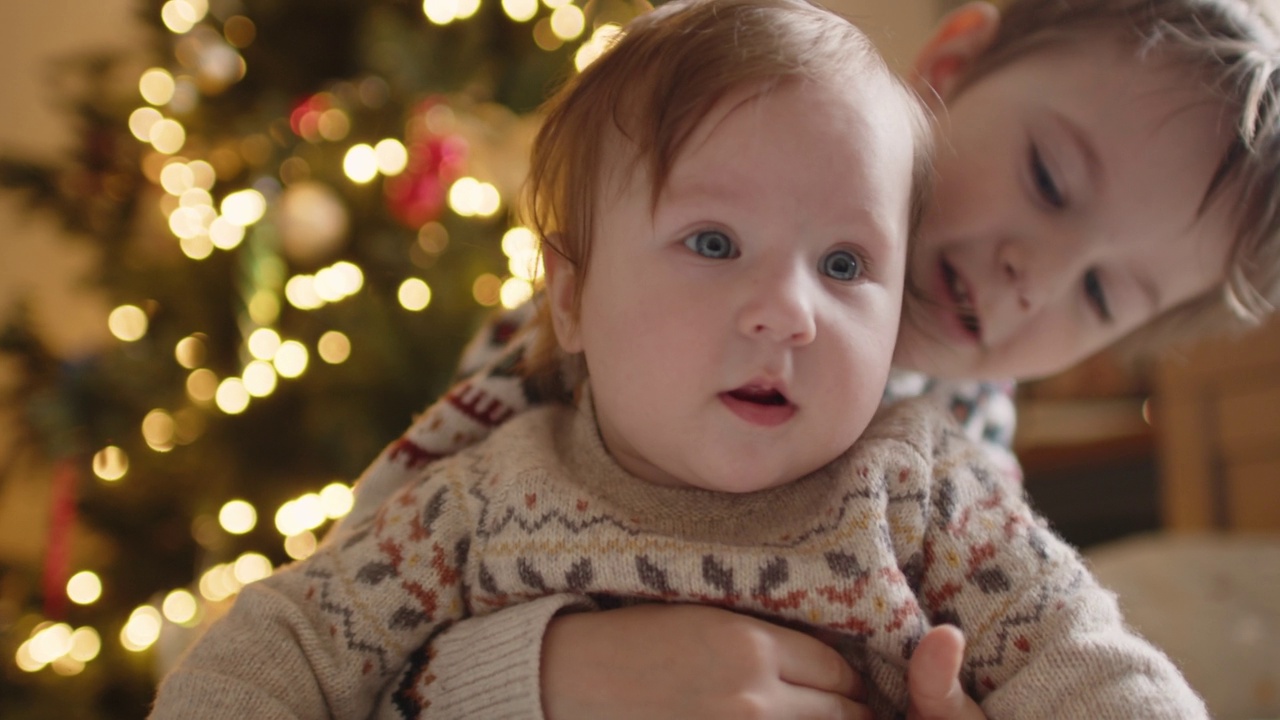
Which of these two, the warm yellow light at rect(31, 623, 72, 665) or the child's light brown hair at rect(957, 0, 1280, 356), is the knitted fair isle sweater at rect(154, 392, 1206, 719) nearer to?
the child's light brown hair at rect(957, 0, 1280, 356)

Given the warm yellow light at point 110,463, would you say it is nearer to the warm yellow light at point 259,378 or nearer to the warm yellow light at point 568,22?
the warm yellow light at point 259,378

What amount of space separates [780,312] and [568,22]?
119cm

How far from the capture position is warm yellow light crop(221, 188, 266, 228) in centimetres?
159

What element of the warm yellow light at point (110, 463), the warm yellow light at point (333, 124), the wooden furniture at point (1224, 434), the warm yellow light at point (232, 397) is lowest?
the wooden furniture at point (1224, 434)

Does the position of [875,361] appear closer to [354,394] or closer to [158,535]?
[354,394]

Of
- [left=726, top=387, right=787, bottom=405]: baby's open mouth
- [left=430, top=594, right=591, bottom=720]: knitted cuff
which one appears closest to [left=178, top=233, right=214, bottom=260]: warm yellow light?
[left=430, top=594, right=591, bottom=720]: knitted cuff

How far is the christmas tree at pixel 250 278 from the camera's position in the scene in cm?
154

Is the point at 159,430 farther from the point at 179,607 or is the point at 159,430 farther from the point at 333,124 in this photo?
the point at 333,124

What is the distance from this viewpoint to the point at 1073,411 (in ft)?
9.11

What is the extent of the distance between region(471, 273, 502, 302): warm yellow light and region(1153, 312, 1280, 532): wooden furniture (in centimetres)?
153

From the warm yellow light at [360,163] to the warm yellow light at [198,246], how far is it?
29 centimetres

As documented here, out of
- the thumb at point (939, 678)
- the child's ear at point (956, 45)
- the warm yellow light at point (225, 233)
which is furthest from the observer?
the warm yellow light at point (225, 233)

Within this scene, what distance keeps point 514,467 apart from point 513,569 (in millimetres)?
77

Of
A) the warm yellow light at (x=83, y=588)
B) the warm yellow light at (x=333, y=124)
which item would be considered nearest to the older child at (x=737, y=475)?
the warm yellow light at (x=333, y=124)
